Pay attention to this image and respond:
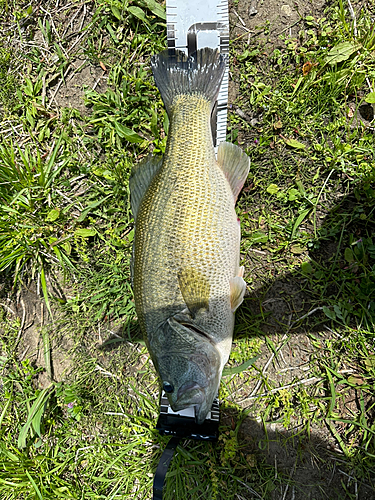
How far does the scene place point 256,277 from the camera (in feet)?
9.27

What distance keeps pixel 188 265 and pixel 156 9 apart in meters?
2.60

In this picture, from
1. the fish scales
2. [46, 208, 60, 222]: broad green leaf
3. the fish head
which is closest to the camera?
the fish head

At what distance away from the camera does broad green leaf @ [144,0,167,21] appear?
9.75ft

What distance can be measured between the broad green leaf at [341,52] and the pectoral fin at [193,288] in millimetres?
2258

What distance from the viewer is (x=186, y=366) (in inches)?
79.2

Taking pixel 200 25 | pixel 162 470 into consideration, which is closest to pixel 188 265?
pixel 162 470

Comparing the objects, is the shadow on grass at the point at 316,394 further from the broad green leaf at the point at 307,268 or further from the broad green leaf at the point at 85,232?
the broad green leaf at the point at 85,232

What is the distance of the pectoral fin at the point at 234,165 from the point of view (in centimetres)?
247

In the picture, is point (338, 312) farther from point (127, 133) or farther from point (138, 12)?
point (138, 12)

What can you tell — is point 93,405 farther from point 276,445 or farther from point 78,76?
point 78,76

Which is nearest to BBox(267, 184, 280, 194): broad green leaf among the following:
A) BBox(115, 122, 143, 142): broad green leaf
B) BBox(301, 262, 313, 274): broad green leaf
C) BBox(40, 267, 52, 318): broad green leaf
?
BBox(301, 262, 313, 274): broad green leaf

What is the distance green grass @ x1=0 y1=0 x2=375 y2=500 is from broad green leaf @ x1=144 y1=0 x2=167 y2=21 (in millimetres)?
13

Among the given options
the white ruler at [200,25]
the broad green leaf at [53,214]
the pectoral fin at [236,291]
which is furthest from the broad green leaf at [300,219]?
the broad green leaf at [53,214]

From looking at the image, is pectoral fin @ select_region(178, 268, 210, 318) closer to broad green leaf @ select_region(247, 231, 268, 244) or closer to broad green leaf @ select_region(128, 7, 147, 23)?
broad green leaf @ select_region(247, 231, 268, 244)
